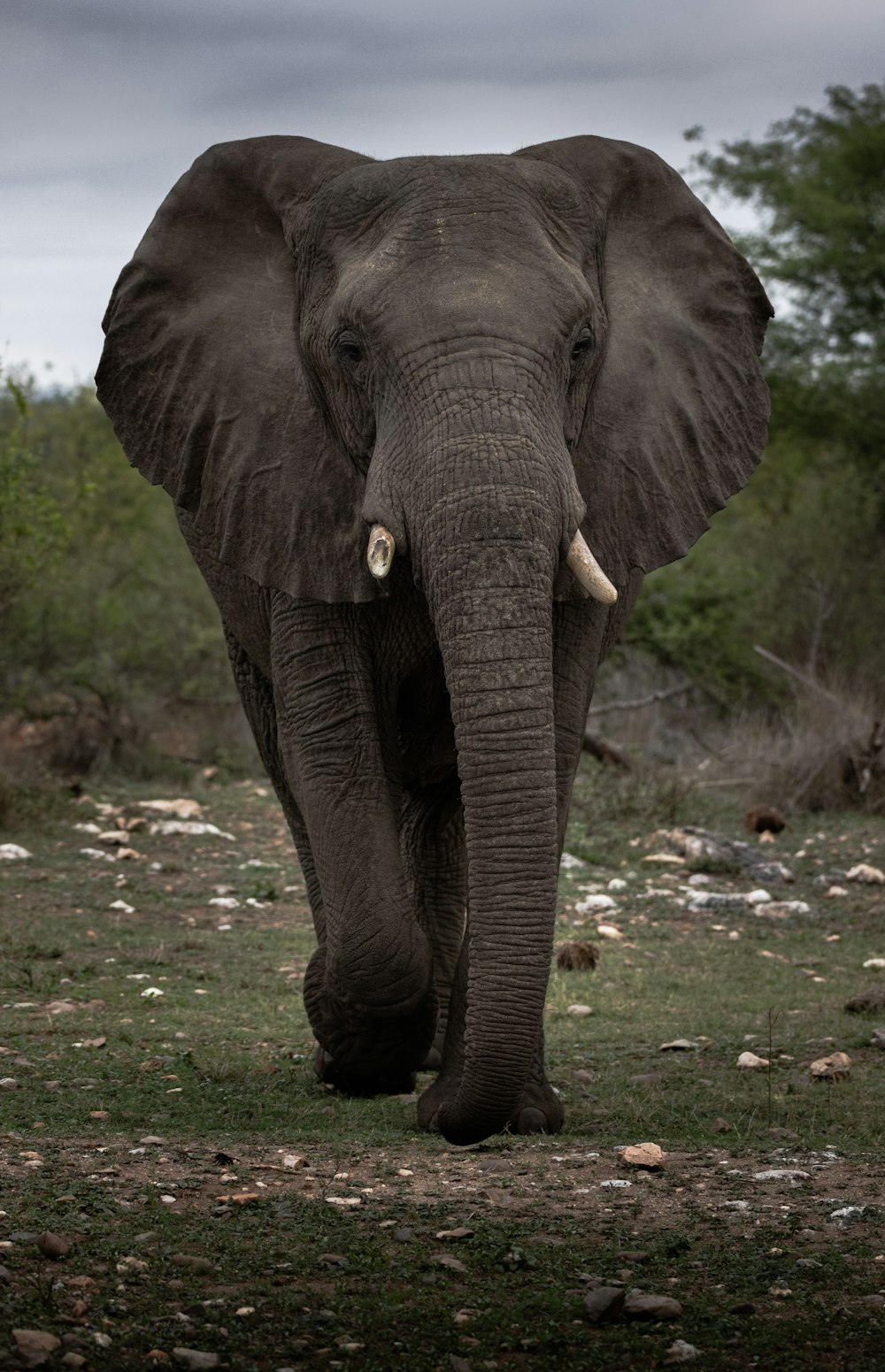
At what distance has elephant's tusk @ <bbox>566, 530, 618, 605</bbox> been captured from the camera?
17.0 feet

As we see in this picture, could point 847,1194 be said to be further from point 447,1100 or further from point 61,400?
point 61,400

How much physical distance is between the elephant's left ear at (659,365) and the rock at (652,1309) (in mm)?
2544

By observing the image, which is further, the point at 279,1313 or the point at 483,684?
the point at 483,684

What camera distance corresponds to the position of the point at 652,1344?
380cm

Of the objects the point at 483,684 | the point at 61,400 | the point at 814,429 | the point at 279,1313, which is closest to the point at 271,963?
the point at 483,684

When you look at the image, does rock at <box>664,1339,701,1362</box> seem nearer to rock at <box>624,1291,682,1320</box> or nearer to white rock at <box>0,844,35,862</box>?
rock at <box>624,1291,682,1320</box>

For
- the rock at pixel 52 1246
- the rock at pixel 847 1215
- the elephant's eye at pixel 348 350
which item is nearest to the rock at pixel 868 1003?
the rock at pixel 847 1215

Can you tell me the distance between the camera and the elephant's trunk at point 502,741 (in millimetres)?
4949

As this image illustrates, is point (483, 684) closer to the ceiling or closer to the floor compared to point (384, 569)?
closer to the floor

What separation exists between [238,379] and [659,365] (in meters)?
1.42

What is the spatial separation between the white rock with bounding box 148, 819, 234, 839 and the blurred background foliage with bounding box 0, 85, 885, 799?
2.43 meters

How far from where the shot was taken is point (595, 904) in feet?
35.9

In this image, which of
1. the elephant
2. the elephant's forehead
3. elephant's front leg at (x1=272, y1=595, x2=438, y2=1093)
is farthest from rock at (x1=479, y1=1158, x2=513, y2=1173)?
the elephant's forehead

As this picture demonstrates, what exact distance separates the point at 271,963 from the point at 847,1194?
487 cm
